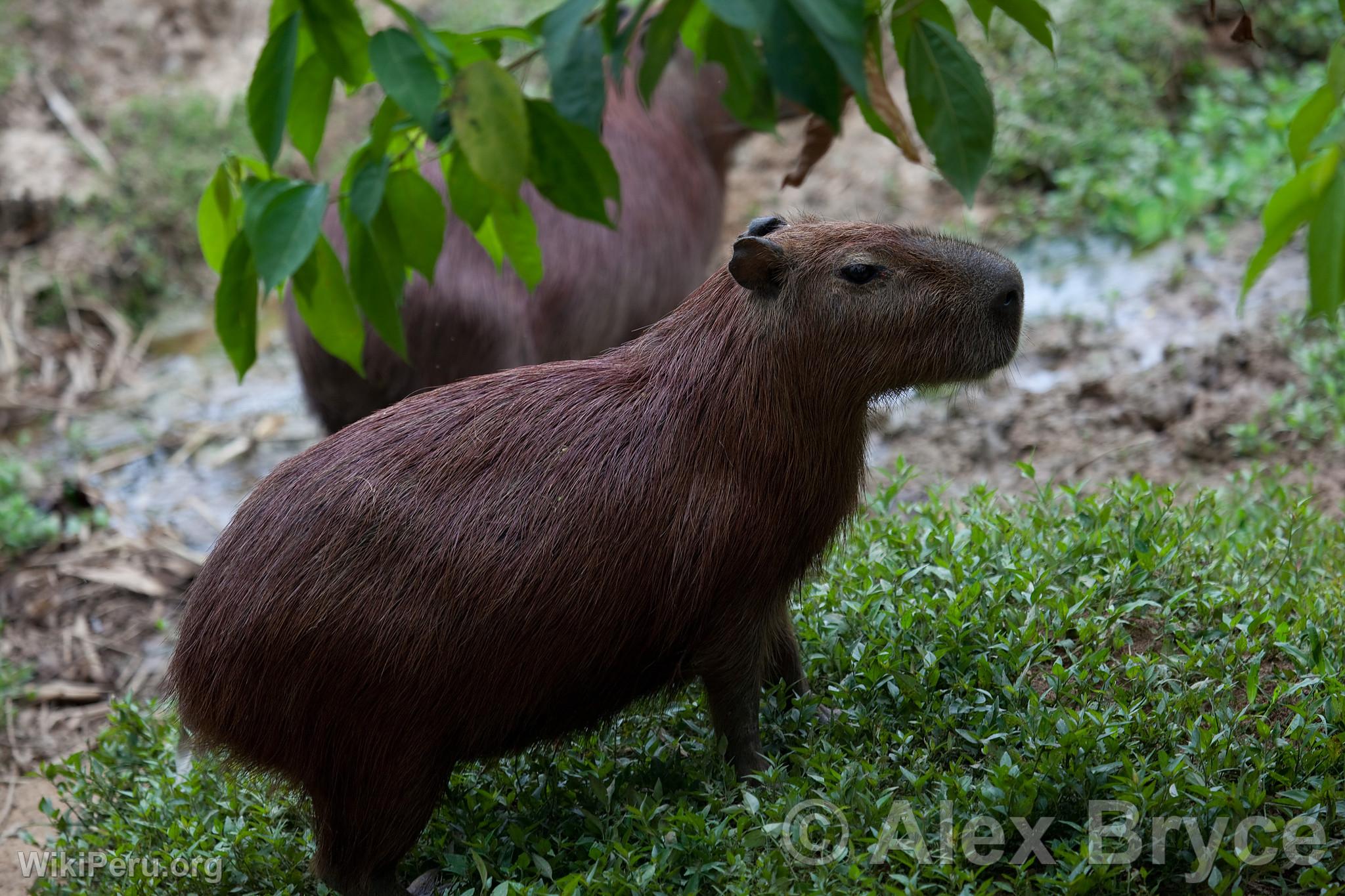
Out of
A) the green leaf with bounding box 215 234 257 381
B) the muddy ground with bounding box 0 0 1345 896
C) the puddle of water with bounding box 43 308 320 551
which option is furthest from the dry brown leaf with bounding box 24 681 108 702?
the green leaf with bounding box 215 234 257 381

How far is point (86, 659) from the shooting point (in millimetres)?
4586

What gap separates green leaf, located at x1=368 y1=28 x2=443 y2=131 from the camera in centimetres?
158

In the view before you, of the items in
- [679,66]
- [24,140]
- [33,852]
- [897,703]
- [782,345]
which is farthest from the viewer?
[24,140]

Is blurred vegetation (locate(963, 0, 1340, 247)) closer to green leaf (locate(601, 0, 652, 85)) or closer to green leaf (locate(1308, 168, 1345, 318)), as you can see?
green leaf (locate(1308, 168, 1345, 318))

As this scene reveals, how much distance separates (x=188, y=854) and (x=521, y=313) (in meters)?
2.33

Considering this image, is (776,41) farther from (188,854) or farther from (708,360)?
(188,854)

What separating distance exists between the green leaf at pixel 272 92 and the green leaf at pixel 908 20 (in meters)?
0.82

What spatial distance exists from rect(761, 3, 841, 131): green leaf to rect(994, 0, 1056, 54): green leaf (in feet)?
1.54

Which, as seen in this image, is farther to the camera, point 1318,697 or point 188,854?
point 188,854

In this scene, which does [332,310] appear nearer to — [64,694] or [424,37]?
[424,37]

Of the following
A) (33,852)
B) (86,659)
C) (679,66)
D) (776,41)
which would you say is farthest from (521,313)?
(776,41)

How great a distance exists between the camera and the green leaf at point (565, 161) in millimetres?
1770

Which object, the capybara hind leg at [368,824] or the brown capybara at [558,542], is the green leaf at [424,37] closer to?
the brown capybara at [558,542]

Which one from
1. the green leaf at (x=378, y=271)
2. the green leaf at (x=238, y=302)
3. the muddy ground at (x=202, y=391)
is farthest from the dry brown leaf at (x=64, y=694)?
the green leaf at (x=378, y=271)
